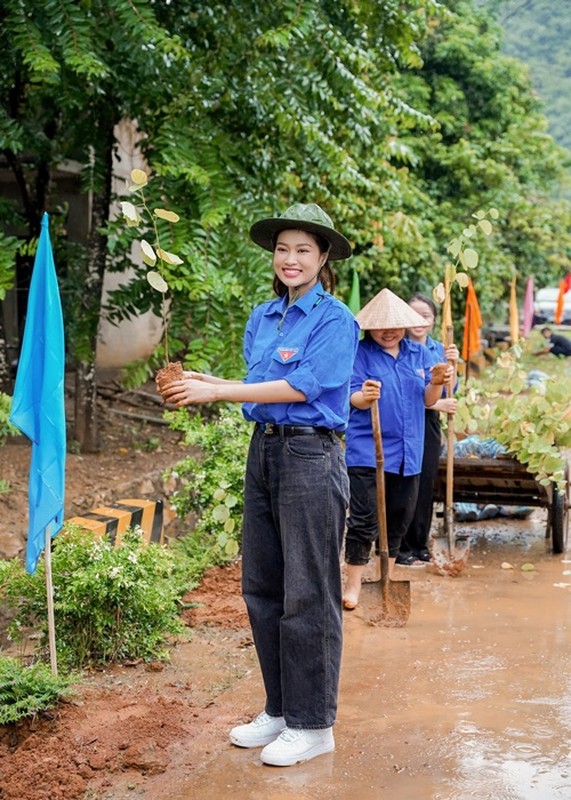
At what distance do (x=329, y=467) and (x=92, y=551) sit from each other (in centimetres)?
183

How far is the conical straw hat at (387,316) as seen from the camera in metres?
6.57

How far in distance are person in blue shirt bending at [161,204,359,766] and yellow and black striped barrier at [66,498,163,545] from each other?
2.53m

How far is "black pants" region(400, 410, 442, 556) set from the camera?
7.95 meters

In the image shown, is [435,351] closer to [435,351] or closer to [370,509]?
[435,351]

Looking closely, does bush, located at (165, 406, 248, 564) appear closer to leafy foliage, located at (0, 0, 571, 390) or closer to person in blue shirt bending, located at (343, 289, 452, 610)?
leafy foliage, located at (0, 0, 571, 390)

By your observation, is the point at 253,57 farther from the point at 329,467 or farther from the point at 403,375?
the point at 329,467

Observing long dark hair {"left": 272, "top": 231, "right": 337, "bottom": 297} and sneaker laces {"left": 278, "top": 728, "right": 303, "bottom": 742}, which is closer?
sneaker laces {"left": 278, "top": 728, "right": 303, "bottom": 742}

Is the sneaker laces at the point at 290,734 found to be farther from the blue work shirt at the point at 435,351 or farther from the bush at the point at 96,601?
the blue work shirt at the point at 435,351

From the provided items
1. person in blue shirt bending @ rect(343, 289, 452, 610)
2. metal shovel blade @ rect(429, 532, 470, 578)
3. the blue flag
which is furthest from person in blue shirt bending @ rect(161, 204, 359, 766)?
metal shovel blade @ rect(429, 532, 470, 578)

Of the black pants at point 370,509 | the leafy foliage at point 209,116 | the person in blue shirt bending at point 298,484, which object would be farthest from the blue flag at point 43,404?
the leafy foliage at point 209,116

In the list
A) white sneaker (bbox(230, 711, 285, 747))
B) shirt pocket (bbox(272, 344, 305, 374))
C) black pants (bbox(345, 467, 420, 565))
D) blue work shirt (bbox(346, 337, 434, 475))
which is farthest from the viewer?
blue work shirt (bbox(346, 337, 434, 475))

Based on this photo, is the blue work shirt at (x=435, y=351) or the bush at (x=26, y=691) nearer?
the bush at (x=26, y=691)

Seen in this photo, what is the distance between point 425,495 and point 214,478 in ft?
5.65

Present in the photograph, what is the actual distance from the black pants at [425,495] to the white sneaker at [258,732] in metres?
3.62
